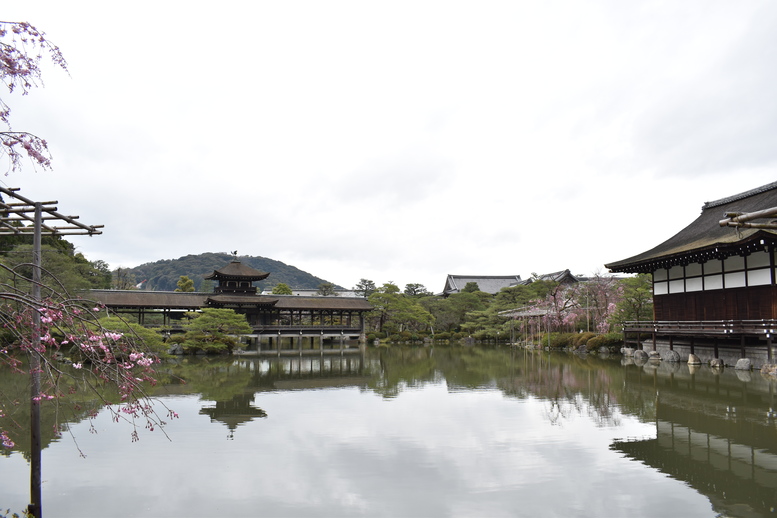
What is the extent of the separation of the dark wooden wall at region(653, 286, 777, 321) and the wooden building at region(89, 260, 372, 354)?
16542 millimetres

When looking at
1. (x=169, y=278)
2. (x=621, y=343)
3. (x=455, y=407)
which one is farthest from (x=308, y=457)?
(x=169, y=278)

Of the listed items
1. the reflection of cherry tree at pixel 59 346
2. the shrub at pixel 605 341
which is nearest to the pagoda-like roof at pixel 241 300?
the shrub at pixel 605 341

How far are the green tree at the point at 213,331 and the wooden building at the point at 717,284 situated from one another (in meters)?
16.7

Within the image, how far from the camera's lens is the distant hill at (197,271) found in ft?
296

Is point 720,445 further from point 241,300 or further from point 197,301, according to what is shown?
point 197,301

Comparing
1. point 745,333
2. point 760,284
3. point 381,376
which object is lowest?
point 381,376

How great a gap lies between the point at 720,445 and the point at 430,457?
387cm

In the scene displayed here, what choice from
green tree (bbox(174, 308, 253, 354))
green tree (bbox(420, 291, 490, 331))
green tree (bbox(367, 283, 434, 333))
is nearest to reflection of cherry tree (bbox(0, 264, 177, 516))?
green tree (bbox(174, 308, 253, 354))

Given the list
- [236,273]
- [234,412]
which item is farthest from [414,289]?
[234,412]

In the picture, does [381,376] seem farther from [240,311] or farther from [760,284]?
[240,311]

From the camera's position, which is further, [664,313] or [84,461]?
[664,313]

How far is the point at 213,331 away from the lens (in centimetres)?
2456

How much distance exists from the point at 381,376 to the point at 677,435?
9418 millimetres

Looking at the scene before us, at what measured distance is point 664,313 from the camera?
19.9 meters
